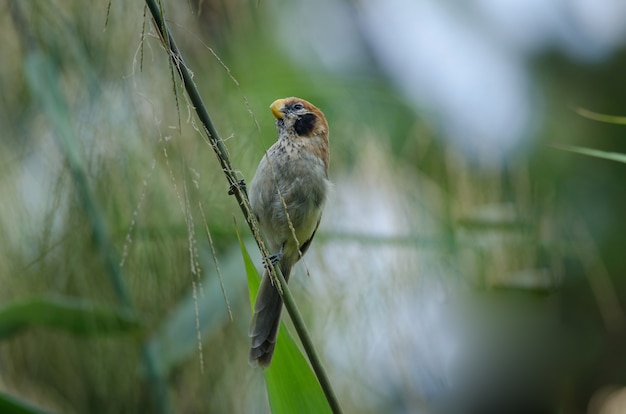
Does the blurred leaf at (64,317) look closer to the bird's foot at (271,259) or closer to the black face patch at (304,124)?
the bird's foot at (271,259)

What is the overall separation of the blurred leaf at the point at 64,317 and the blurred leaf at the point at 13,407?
30 cm

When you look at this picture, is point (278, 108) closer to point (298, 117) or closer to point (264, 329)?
point (298, 117)

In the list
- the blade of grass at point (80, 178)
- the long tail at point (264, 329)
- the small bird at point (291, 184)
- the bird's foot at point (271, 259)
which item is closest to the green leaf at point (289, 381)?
the bird's foot at point (271, 259)

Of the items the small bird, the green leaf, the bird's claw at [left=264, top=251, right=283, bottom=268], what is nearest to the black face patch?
the small bird

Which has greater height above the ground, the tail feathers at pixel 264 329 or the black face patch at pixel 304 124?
the black face patch at pixel 304 124

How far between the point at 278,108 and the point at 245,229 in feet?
1.75

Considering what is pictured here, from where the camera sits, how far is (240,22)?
6.12 ft

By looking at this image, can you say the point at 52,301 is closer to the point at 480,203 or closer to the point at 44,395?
the point at 44,395

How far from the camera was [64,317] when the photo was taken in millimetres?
1232

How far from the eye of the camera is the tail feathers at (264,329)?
108 centimetres

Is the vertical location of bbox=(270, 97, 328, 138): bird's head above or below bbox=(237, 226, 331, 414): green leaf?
above

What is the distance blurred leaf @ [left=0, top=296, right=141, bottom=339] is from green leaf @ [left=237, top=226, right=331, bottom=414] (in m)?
0.47

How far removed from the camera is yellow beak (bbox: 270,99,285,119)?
1.20 meters

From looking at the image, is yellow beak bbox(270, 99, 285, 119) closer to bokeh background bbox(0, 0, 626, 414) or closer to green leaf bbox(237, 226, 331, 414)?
bokeh background bbox(0, 0, 626, 414)
